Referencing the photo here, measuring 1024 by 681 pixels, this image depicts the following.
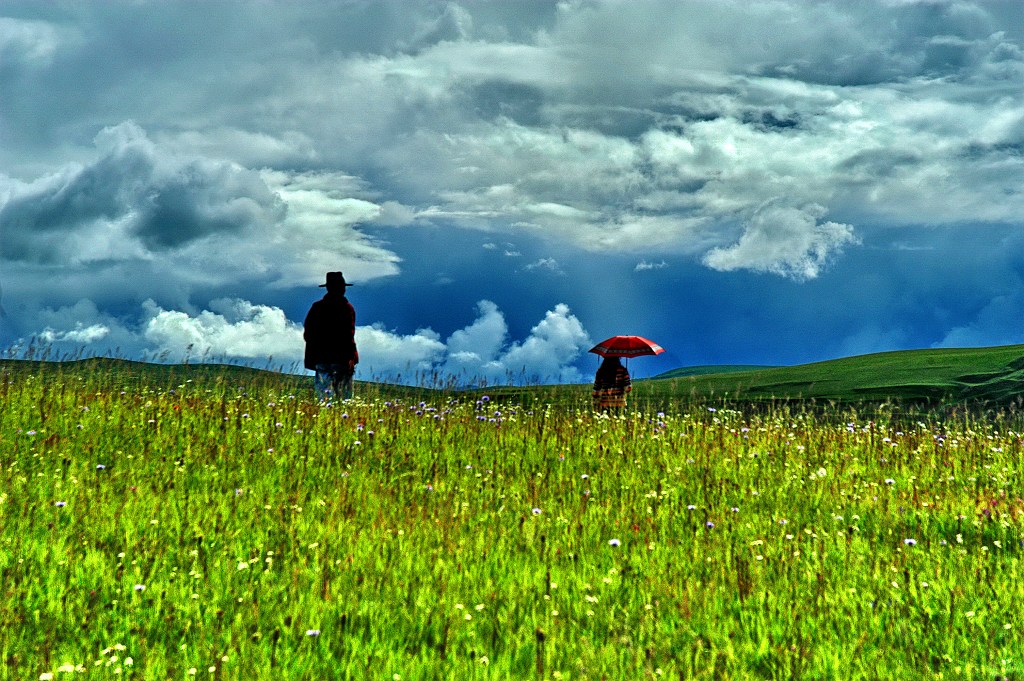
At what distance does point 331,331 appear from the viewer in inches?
568

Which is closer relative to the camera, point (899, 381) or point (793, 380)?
point (899, 381)

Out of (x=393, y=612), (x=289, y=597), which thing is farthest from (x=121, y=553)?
(x=393, y=612)

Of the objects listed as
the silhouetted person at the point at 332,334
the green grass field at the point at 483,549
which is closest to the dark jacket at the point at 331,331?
the silhouetted person at the point at 332,334

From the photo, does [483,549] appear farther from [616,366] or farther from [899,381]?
[899,381]

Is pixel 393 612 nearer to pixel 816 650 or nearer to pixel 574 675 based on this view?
pixel 574 675

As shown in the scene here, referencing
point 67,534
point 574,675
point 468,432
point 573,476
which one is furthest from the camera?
point 468,432

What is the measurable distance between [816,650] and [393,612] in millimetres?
2423

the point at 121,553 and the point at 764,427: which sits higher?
the point at 764,427

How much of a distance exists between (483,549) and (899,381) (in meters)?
50.0

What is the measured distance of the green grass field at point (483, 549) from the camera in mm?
4105

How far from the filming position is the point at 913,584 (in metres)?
5.12

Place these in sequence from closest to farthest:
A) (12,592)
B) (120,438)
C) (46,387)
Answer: (12,592)
(120,438)
(46,387)

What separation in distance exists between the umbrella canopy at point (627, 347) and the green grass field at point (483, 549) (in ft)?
30.2

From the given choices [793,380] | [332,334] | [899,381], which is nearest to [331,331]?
[332,334]
